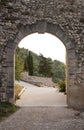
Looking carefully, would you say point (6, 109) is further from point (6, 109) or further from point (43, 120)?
point (43, 120)

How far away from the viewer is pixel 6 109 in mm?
9797

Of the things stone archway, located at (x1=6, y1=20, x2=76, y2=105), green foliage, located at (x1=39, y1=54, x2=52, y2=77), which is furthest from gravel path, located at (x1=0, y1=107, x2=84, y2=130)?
green foliage, located at (x1=39, y1=54, x2=52, y2=77)

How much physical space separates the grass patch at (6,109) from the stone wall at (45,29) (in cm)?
51

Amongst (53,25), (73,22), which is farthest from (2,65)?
(73,22)

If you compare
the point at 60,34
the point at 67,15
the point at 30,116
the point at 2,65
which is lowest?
the point at 30,116

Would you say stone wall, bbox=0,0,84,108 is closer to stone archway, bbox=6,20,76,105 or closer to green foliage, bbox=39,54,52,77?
stone archway, bbox=6,20,76,105

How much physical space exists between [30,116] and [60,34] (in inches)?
146

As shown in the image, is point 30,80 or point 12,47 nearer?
point 12,47

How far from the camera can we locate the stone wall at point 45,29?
438 inches

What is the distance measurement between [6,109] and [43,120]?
194 cm

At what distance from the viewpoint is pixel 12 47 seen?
36.5 feet

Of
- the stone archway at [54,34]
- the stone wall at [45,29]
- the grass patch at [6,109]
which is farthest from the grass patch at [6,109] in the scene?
the stone archway at [54,34]

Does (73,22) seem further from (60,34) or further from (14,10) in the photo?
(14,10)

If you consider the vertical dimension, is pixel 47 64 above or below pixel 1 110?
above
